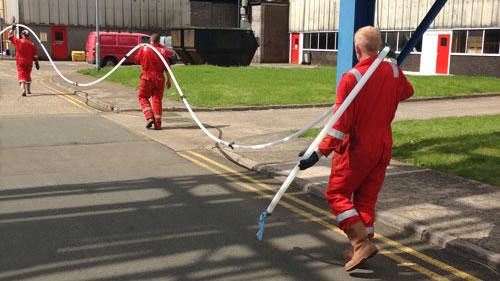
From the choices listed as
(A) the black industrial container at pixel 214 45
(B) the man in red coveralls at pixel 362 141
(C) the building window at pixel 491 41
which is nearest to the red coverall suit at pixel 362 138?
(B) the man in red coveralls at pixel 362 141

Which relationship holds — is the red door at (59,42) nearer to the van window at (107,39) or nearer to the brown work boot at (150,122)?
the van window at (107,39)

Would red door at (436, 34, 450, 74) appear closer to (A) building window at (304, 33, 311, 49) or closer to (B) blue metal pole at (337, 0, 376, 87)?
(A) building window at (304, 33, 311, 49)

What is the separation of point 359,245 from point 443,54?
2848 centimetres

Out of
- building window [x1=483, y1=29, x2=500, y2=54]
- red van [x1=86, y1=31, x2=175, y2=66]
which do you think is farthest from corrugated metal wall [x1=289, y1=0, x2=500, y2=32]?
red van [x1=86, y1=31, x2=175, y2=66]

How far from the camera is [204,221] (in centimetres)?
563

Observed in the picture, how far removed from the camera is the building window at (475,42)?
28141 millimetres

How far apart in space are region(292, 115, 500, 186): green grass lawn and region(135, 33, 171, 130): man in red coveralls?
3.36m

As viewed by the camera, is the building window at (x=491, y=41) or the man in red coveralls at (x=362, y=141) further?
the building window at (x=491, y=41)

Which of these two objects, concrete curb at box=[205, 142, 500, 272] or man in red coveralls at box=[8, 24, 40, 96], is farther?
man in red coveralls at box=[8, 24, 40, 96]

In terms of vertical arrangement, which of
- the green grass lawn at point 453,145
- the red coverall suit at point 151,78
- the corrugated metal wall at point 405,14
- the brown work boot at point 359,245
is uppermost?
the corrugated metal wall at point 405,14

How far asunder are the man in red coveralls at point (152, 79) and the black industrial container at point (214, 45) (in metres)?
18.6

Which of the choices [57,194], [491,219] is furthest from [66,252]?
[491,219]

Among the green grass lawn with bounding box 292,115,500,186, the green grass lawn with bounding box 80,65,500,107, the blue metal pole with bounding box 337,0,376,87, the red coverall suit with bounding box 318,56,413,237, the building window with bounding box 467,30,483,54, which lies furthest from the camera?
the building window with bounding box 467,30,483,54

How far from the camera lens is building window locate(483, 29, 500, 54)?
2725 cm
